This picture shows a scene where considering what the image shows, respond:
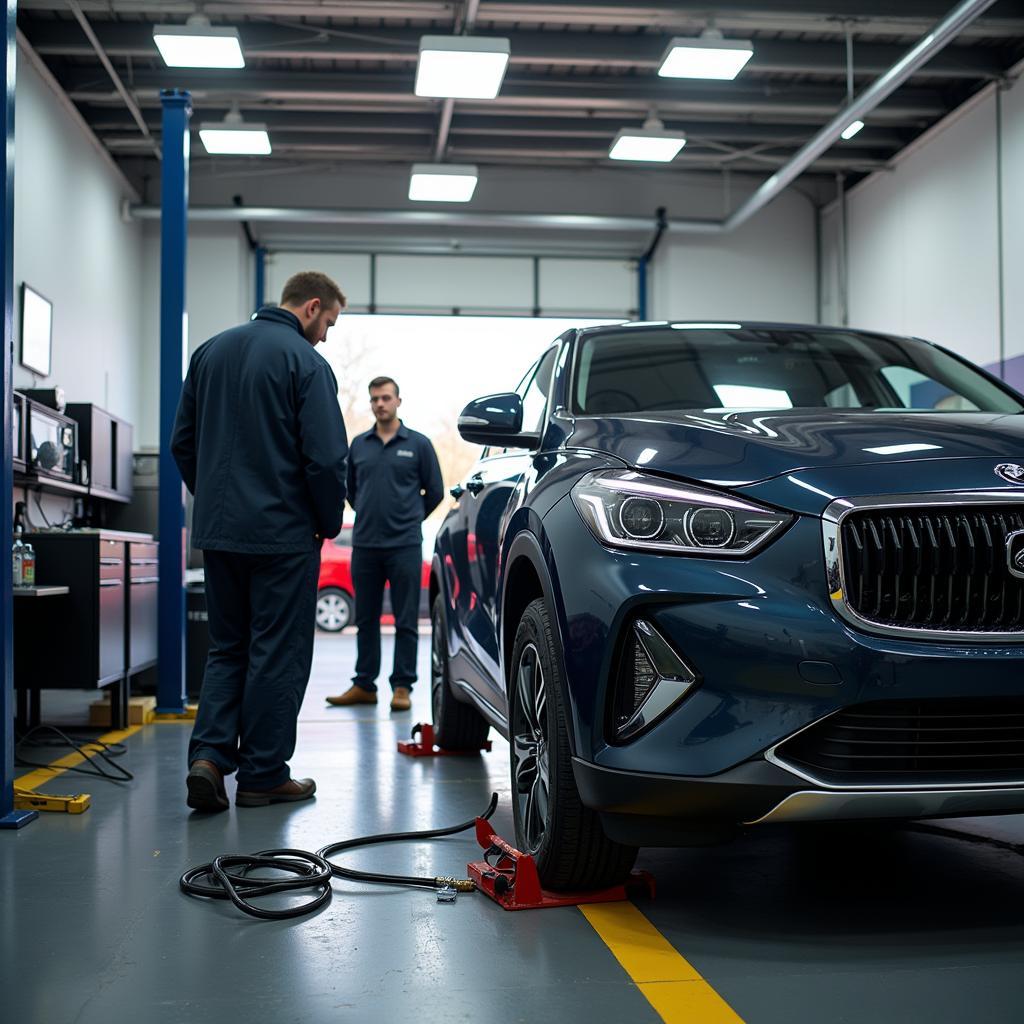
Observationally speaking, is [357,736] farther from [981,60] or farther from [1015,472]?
[981,60]

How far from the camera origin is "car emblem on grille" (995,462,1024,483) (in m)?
2.52

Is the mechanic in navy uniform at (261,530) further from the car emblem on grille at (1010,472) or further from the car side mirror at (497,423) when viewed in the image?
the car emblem on grille at (1010,472)

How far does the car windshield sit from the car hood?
1.30ft

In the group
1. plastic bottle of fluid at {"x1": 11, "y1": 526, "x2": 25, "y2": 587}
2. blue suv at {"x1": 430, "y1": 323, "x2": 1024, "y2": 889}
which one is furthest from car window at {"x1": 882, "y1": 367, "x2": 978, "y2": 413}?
plastic bottle of fluid at {"x1": 11, "y1": 526, "x2": 25, "y2": 587}

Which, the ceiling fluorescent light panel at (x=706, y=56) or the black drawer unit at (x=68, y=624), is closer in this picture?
the black drawer unit at (x=68, y=624)

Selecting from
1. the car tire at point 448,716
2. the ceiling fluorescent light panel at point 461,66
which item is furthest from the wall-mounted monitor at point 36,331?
the car tire at point 448,716

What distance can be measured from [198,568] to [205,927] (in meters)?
6.14

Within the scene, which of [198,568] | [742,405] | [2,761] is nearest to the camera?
[742,405]

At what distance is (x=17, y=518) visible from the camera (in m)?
6.95

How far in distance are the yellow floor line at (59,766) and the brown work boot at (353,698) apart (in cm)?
135

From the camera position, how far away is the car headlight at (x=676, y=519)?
8.17 ft

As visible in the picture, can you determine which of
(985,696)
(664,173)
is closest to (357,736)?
(985,696)

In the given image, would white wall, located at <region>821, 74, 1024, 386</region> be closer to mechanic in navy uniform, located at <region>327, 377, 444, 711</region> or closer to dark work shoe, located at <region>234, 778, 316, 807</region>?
mechanic in navy uniform, located at <region>327, 377, 444, 711</region>

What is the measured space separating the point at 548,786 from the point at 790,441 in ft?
3.16
